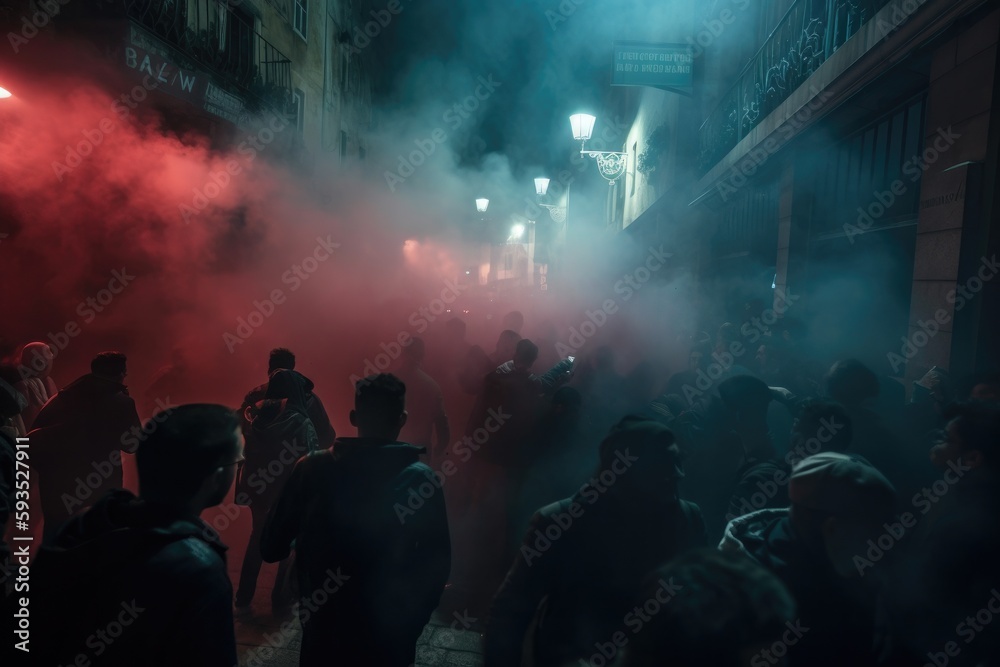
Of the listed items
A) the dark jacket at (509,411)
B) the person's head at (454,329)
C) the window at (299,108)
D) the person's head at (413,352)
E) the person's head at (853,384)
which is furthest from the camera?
the window at (299,108)

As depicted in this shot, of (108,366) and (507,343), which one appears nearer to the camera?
(108,366)

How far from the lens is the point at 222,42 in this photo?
1098 centimetres

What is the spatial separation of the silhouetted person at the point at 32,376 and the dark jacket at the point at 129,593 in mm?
3893

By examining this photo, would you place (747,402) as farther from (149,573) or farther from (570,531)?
(149,573)

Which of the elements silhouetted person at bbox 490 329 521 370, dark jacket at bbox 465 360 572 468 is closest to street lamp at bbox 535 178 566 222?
silhouetted person at bbox 490 329 521 370

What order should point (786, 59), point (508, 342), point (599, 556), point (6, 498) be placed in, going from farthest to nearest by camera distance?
point (786, 59) → point (508, 342) → point (6, 498) → point (599, 556)

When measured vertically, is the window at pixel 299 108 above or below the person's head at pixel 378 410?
above

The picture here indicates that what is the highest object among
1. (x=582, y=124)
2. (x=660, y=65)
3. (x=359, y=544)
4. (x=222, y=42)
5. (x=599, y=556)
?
(x=222, y=42)

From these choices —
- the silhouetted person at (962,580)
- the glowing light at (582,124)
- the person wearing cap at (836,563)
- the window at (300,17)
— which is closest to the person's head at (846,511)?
the person wearing cap at (836,563)

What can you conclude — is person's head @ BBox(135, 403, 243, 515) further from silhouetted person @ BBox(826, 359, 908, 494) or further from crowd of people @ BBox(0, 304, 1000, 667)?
silhouetted person @ BBox(826, 359, 908, 494)

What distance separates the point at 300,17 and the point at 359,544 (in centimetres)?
1676

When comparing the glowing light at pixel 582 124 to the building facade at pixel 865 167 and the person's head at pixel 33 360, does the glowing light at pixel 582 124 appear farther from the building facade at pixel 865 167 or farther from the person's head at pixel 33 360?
the person's head at pixel 33 360

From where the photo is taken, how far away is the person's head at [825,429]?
2.58 metres

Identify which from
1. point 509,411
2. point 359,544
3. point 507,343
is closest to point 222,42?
point 507,343
